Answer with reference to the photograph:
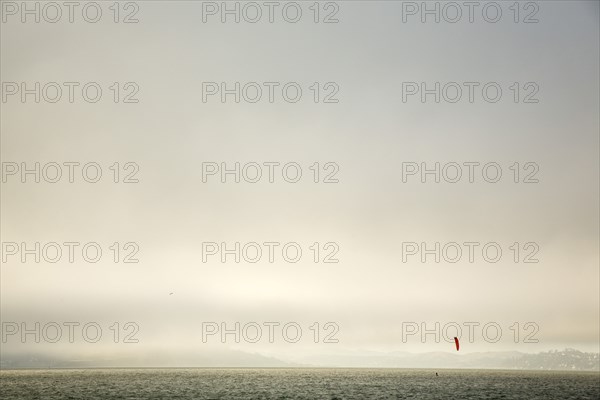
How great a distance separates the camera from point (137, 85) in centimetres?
6081

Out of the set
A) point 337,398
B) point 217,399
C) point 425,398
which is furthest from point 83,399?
point 425,398

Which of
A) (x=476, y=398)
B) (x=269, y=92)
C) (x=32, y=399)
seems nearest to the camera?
(x=269, y=92)

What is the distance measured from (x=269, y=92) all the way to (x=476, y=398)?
58.7 metres

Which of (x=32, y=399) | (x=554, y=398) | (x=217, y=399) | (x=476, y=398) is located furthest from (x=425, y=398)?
(x=32, y=399)

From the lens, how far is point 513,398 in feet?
317

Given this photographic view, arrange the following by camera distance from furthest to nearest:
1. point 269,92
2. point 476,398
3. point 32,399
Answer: point 476,398 < point 32,399 < point 269,92

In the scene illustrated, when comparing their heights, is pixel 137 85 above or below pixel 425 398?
above

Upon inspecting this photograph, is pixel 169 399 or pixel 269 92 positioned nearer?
pixel 269 92

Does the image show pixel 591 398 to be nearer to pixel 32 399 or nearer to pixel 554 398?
pixel 554 398

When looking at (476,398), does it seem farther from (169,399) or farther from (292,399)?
(169,399)

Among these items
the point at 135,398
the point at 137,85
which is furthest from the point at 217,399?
the point at 137,85

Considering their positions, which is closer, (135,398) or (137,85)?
(137,85)

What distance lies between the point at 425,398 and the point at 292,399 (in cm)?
1888

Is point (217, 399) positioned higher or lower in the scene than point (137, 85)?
lower
